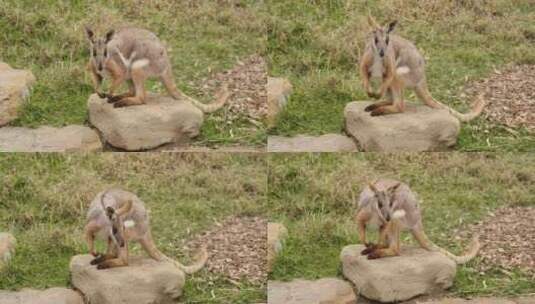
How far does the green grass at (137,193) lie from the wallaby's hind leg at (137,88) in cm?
104

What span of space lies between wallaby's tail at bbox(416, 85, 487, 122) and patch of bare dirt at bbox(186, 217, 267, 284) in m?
1.87

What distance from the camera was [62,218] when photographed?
1301cm

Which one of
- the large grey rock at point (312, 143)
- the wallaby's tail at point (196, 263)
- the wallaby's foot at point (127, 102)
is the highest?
the wallaby's foot at point (127, 102)

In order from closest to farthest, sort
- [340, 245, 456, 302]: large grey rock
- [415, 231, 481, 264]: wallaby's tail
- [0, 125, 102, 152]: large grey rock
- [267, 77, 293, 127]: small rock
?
[340, 245, 456, 302]: large grey rock < [415, 231, 481, 264]: wallaby's tail < [0, 125, 102, 152]: large grey rock < [267, 77, 293, 127]: small rock

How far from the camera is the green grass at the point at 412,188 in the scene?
42.1 feet

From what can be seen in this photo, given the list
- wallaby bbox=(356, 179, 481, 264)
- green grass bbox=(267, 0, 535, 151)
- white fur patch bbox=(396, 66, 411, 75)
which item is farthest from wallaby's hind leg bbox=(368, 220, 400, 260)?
white fur patch bbox=(396, 66, 411, 75)

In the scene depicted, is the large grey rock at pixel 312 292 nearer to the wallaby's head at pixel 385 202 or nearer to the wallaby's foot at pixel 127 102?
the wallaby's head at pixel 385 202

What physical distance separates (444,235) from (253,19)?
9.03 ft

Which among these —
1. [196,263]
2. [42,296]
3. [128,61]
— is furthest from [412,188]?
[42,296]

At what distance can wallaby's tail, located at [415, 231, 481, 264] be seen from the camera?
12586mm

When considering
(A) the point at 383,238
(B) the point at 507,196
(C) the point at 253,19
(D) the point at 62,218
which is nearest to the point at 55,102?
(D) the point at 62,218

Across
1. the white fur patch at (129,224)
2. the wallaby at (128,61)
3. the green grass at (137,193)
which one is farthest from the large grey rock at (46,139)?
the white fur patch at (129,224)

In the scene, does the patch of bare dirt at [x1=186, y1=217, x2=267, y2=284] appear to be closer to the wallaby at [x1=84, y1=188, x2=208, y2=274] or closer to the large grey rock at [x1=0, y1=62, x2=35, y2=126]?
the wallaby at [x1=84, y1=188, x2=208, y2=274]

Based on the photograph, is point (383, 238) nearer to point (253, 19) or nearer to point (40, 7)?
point (253, 19)
